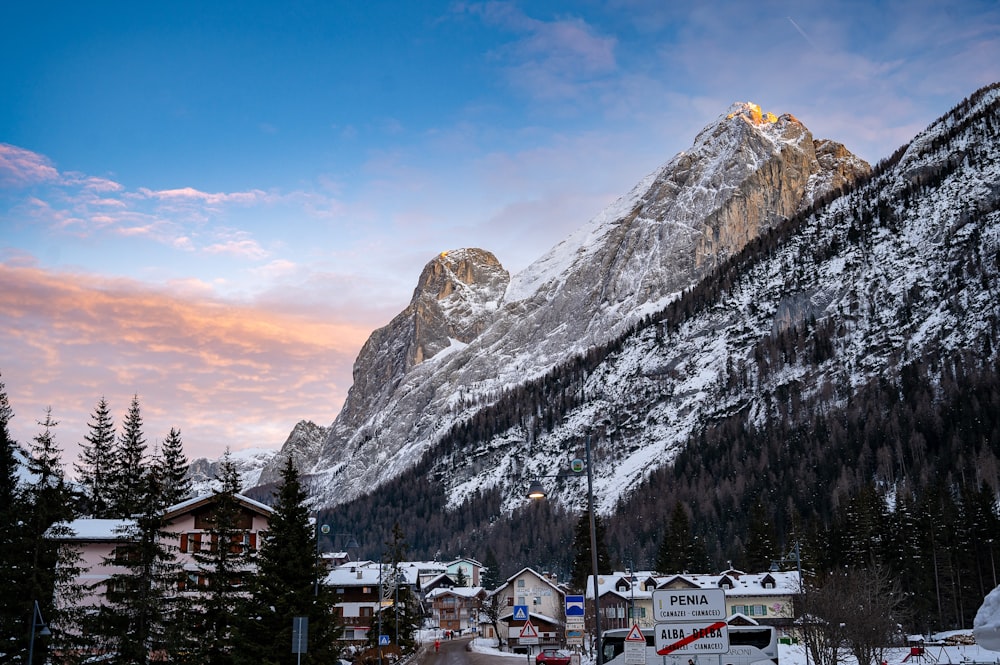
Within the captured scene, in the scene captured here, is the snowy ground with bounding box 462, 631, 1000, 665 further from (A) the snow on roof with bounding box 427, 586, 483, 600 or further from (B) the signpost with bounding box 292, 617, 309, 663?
(A) the snow on roof with bounding box 427, 586, 483, 600

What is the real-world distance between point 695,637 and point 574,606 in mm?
12197

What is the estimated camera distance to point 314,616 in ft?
123

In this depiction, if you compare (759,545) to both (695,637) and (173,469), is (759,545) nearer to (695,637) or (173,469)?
(173,469)

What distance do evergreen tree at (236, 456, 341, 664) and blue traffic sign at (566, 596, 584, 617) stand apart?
12.8m

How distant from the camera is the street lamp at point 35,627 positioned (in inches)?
1266

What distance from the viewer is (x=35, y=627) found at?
33656mm

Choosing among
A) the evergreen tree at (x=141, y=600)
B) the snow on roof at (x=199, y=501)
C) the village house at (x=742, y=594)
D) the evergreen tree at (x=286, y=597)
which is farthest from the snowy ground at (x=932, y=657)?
the evergreen tree at (x=141, y=600)

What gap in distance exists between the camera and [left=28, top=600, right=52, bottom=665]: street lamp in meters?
32.1

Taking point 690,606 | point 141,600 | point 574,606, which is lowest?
point 574,606

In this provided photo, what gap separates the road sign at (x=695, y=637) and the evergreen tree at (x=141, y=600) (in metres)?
25.2

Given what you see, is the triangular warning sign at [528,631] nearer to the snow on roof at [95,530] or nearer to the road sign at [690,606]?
the road sign at [690,606]

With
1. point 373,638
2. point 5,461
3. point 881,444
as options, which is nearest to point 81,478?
point 373,638

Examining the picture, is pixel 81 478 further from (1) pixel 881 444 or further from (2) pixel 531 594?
(1) pixel 881 444

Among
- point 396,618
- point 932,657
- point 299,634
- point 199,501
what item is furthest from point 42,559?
point 932,657
